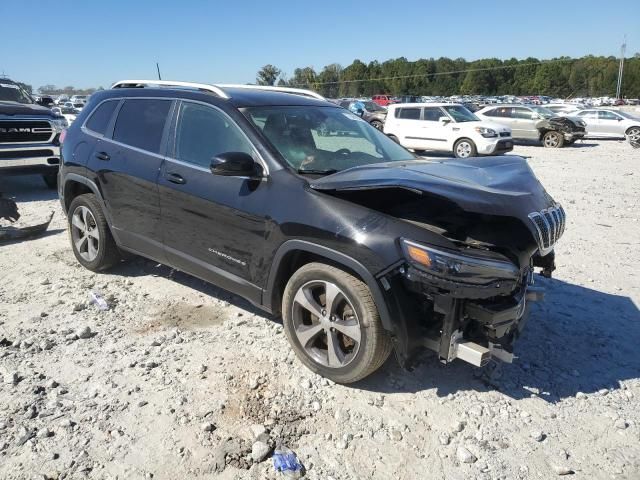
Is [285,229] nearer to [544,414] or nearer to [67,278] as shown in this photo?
[544,414]

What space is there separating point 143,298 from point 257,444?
96.1 inches

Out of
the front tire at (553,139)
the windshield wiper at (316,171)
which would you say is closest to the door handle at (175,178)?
the windshield wiper at (316,171)

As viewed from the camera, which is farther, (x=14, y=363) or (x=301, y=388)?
(x=14, y=363)

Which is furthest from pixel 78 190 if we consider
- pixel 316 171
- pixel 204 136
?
pixel 316 171

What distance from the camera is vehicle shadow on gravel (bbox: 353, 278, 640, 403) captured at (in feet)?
10.9

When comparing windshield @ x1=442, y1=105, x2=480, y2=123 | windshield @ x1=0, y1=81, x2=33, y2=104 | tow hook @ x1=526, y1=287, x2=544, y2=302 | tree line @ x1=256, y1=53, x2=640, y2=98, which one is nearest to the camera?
tow hook @ x1=526, y1=287, x2=544, y2=302

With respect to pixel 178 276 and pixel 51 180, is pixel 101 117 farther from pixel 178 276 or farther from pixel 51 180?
pixel 51 180

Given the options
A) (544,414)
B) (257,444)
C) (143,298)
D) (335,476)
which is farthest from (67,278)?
(544,414)

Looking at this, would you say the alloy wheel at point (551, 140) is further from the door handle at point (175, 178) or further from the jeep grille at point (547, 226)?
the door handle at point (175, 178)

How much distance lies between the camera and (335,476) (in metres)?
2.57

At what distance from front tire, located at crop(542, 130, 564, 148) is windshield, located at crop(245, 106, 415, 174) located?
701 inches

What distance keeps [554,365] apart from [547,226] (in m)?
1.19

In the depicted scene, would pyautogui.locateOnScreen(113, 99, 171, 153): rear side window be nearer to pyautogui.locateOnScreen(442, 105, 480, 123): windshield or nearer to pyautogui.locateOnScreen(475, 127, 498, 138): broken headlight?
pyautogui.locateOnScreen(475, 127, 498, 138): broken headlight

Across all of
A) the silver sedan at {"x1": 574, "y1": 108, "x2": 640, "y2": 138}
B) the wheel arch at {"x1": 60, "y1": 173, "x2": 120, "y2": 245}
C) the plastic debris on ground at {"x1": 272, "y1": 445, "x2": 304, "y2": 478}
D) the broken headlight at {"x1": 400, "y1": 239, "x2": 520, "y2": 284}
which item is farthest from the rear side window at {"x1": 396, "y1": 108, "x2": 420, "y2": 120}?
the plastic debris on ground at {"x1": 272, "y1": 445, "x2": 304, "y2": 478}
